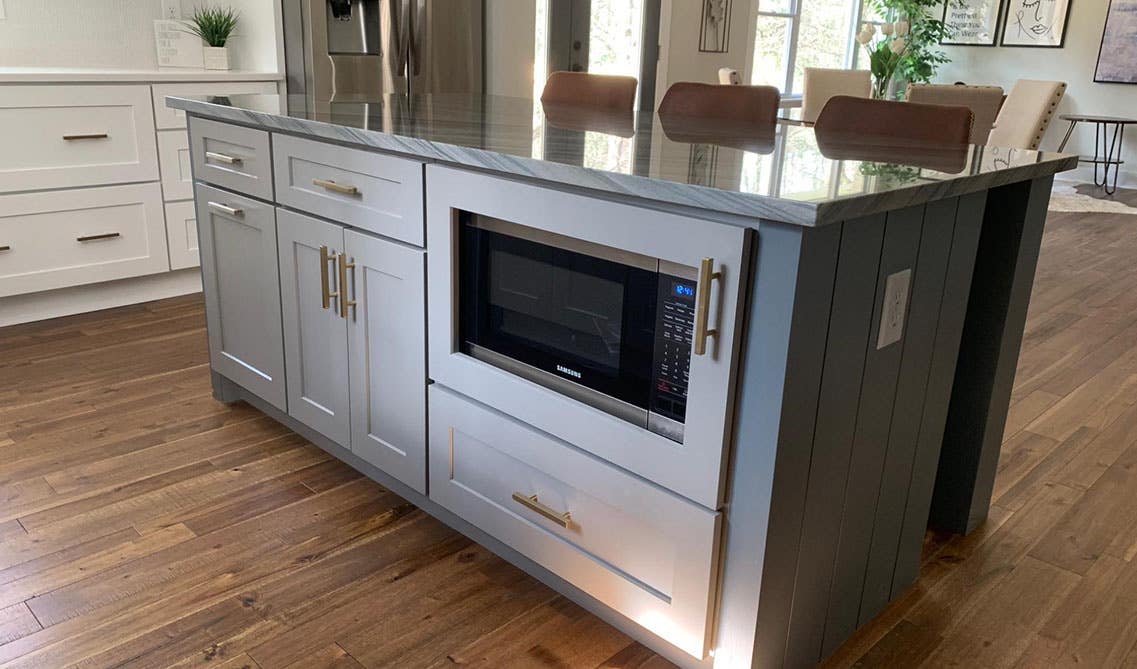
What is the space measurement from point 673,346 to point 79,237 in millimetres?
2729

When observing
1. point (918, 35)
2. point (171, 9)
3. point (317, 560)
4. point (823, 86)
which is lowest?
point (317, 560)

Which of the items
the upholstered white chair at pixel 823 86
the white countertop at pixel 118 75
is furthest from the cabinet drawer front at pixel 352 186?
the upholstered white chair at pixel 823 86

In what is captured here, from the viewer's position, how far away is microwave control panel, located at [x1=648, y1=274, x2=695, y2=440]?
1315 mm

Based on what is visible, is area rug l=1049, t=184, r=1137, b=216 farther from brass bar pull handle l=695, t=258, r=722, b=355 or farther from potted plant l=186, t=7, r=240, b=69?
brass bar pull handle l=695, t=258, r=722, b=355

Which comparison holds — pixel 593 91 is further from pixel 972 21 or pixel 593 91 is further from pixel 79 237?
pixel 972 21

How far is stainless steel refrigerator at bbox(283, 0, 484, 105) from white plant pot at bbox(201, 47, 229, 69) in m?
0.26

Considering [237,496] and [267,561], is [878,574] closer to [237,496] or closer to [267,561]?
[267,561]

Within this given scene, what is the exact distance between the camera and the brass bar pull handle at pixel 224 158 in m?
2.18

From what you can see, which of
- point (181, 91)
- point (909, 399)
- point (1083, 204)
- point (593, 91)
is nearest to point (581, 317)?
point (909, 399)

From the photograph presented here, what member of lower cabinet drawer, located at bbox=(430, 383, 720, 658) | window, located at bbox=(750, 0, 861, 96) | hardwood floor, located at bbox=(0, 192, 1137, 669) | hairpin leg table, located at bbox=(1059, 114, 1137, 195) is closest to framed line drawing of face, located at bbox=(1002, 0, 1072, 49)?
hairpin leg table, located at bbox=(1059, 114, 1137, 195)

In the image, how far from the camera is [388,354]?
187 cm

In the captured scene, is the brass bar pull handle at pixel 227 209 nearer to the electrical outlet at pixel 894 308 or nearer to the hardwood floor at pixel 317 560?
the hardwood floor at pixel 317 560

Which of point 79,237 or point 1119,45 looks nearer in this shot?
point 79,237

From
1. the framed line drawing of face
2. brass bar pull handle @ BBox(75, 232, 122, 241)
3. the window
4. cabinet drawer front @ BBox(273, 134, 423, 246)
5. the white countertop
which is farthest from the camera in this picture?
the framed line drawing of face
